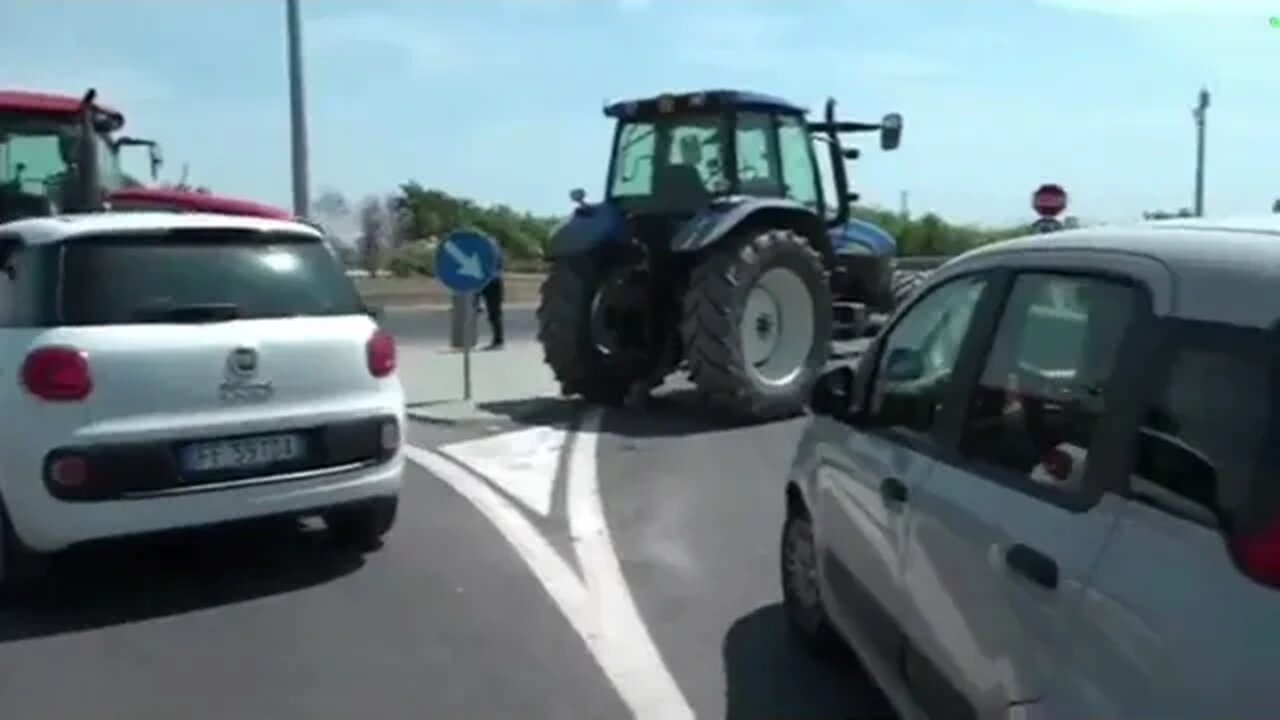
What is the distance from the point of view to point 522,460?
996cm

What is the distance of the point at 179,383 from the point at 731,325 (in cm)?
567

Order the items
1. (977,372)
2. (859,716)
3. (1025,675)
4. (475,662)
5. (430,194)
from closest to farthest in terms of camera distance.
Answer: (1025,675) < (977,372) < (859,716) < (475,662) < (430,194)

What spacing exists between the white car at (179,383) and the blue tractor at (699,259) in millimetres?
4841

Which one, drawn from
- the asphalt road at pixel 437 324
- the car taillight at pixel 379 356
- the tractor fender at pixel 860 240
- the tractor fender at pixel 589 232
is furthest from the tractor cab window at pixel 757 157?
the asphalt road at pixel 437 324

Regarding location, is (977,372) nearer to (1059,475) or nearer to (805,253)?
(1059,475)

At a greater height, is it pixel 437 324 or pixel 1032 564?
pixel 1032 564

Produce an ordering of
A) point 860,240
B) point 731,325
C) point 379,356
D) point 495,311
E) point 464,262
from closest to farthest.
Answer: point 379,356
point 731,325
point 464,262
point 860,240
point 495,311

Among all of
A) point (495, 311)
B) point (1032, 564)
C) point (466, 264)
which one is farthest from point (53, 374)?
point (495, 311)

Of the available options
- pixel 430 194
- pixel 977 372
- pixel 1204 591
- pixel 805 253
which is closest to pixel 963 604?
pixel 977 372

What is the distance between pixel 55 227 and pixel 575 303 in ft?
21.1

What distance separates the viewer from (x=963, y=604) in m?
3.54

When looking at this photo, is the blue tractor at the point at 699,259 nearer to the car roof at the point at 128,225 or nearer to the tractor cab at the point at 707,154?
the tractor cab at the point at 707,154

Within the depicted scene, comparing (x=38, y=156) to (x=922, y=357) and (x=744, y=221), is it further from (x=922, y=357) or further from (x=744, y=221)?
(x=922, y=357)

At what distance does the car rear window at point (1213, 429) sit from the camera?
2.63 meters
